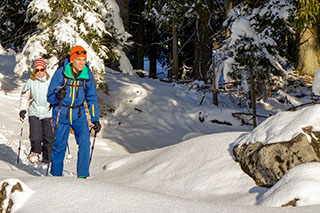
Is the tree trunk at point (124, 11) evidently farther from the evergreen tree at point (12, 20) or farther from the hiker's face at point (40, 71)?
the hiker's face at point (40, 71)

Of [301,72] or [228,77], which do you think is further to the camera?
[301,72]

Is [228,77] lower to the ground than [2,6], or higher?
lower

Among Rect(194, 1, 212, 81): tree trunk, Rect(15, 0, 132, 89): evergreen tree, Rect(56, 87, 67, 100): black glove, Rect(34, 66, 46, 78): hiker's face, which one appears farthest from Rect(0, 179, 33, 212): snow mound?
Rect(194, 1, 212, 81): tree trunk

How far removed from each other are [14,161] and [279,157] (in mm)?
5227

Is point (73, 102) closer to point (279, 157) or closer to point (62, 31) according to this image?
point (279, 157)

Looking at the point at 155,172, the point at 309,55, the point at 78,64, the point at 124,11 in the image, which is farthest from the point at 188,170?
the point at 124,11

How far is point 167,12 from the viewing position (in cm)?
1802

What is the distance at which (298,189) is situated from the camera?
4.46 meters

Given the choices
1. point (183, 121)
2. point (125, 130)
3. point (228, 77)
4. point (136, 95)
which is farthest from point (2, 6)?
point (228, 77)

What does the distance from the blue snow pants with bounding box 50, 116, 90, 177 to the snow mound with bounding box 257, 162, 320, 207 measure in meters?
2.71

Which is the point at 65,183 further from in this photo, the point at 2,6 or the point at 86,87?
the point at 2,6

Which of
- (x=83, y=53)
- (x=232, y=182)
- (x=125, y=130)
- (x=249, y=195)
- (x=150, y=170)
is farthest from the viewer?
(x=125, y=130)

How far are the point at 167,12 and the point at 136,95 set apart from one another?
15.1ft

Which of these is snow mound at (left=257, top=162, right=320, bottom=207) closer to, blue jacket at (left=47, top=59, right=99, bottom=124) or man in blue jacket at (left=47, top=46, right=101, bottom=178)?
man in blue jacket at (left=47, top=46, right=101, bottom=178)
